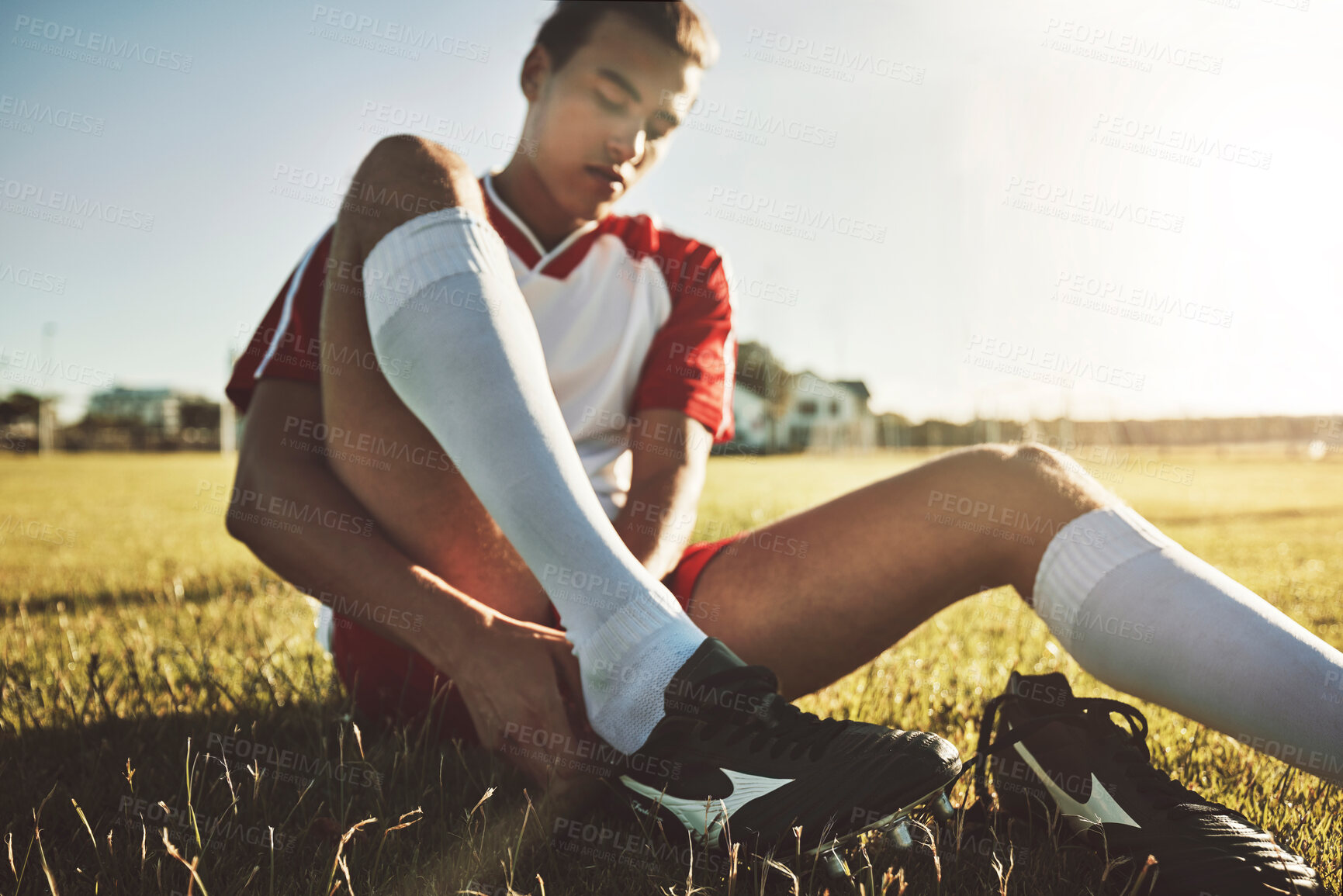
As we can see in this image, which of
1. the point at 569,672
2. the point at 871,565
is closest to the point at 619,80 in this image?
the point at 871,565

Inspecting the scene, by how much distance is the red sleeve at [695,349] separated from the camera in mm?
1891

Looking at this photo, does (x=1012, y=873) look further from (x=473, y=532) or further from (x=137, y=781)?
(x=137, y=781)

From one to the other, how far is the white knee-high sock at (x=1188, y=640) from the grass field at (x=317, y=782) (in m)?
0.28

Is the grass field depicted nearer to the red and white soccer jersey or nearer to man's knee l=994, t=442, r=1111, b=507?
man's knee l=994, t=442, r=1111, b=507

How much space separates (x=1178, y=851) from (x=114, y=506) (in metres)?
12.9

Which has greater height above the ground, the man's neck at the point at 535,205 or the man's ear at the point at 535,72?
the man's ear at the point at 535,72

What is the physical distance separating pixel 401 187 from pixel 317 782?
1.06 metres

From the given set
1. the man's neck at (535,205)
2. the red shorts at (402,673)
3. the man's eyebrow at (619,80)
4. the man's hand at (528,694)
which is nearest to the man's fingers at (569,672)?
the man's hand at (528,694)

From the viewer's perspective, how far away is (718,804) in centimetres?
107

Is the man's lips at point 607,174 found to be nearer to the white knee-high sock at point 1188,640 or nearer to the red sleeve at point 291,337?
the red sleeve at point 291,337

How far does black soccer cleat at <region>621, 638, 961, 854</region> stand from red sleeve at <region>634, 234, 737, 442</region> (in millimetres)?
855

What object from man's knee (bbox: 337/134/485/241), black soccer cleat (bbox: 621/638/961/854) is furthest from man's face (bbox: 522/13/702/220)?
black soccer cleat (bbox: 621/638/961/854)

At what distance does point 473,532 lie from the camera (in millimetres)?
1405

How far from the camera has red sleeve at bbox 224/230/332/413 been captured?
1.58 m
